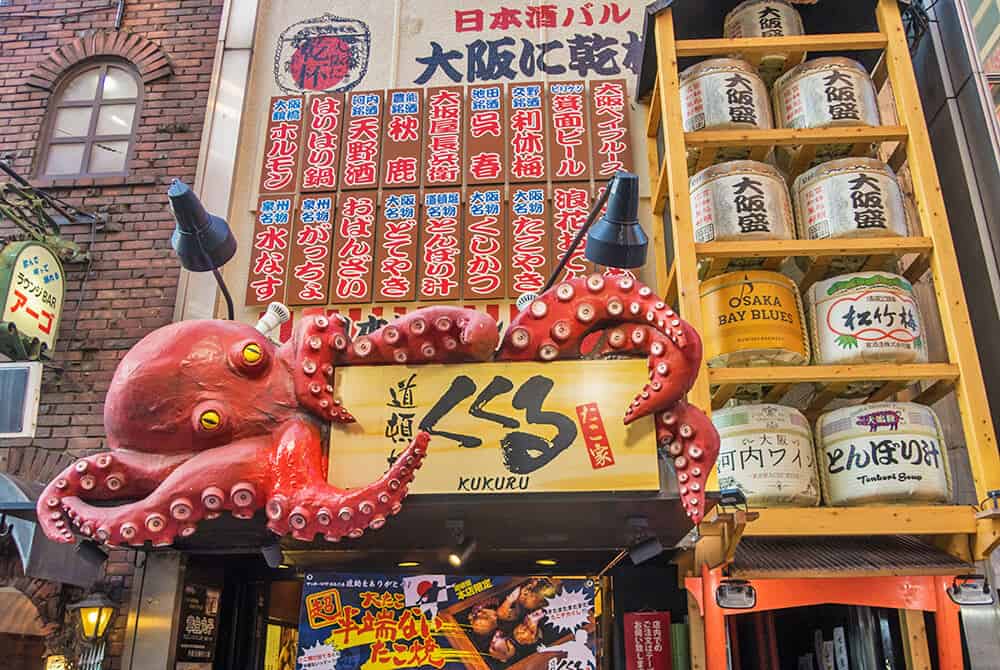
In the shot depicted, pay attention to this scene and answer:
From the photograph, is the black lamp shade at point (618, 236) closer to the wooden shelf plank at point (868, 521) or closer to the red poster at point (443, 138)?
the wooden shelf plank at point (868, 521)

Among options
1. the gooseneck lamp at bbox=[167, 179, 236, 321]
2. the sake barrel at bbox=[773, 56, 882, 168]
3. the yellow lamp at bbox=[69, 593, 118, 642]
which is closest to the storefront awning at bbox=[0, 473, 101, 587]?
the yellow lamp at bbox=[69, 593, 118, 642]

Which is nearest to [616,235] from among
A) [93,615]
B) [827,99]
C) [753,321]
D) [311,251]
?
[753,321]

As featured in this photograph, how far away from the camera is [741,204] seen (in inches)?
350

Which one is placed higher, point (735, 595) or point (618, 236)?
point (618, 236)

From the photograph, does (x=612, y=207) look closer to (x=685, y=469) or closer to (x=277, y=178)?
(x=685, y=469)

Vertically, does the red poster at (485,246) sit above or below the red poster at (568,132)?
below

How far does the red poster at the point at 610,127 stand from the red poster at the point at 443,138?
1.65 meters

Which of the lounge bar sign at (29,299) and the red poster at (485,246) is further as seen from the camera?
the red poster at (485,246)

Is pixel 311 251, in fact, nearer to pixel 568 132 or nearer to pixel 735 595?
pixel 568 132

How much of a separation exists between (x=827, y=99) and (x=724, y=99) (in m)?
1.07

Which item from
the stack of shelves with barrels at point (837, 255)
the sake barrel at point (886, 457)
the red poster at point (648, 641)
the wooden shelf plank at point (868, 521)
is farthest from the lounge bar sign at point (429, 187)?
the red poster at point (648, 641)

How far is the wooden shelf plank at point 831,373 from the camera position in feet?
26.5

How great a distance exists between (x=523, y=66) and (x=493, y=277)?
3.26 meters

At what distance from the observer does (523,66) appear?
11273 mm
